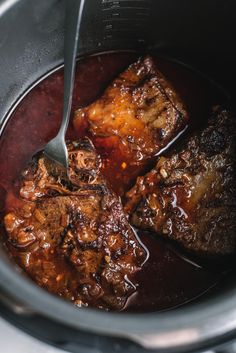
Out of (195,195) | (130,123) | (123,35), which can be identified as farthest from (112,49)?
(195,195)

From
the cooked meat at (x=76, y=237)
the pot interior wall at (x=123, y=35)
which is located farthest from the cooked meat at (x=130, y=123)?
the pot interior wall at (x=123, y=35)

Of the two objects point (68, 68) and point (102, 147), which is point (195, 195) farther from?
point (68, 68)

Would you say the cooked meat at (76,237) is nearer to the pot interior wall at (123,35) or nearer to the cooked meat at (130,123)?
the cooked meat at (130,123)

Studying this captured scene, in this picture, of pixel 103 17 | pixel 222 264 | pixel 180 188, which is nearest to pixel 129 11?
pixel 103 17

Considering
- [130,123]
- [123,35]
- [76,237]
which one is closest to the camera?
[76,237]

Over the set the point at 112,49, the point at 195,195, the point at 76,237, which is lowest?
the point at 76,237

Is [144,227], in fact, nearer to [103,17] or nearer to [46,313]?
[46,313]
